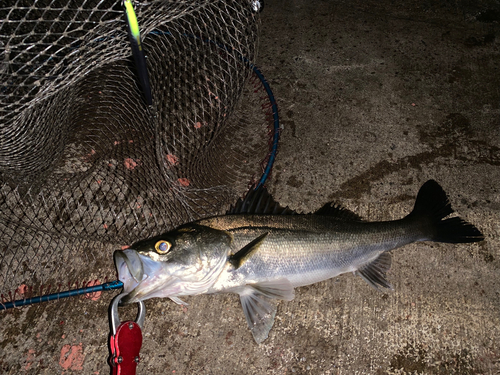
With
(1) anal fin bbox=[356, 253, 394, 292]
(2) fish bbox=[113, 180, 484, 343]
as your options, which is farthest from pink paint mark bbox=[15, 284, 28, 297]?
(1) anal fin bbox=[356, 253, 394, 292]

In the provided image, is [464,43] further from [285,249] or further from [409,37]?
[285,249]

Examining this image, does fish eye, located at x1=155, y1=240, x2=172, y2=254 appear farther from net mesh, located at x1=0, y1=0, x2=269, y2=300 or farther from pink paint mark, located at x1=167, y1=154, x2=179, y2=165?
pink paint mark, located at x1=167, y1=154, x2=179, y2=165

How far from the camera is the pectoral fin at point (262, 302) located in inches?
108

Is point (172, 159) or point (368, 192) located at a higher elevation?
point (172, 159)

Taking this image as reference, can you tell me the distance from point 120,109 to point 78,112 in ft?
1.57

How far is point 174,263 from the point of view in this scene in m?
2.52

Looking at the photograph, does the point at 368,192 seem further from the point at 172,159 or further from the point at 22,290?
the point at 22,290

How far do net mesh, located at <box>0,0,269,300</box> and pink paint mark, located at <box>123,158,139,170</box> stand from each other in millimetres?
11

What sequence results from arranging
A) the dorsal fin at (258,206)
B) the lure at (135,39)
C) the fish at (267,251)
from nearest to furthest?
1. the lure at (135,39)
2. the fish at (267,251)
3. the dorsal fin at (258,206)

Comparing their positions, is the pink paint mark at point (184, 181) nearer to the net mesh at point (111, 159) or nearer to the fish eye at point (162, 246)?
the net mesh at point (111, 159)

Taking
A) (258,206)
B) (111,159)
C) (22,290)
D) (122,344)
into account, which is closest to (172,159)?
(111,159)

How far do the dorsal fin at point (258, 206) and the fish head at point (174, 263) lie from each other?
1.02ft

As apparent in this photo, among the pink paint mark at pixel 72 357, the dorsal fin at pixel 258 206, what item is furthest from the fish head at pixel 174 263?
the pink paint mark at pixel 72 357

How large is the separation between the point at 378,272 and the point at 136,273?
1905 millimetres
